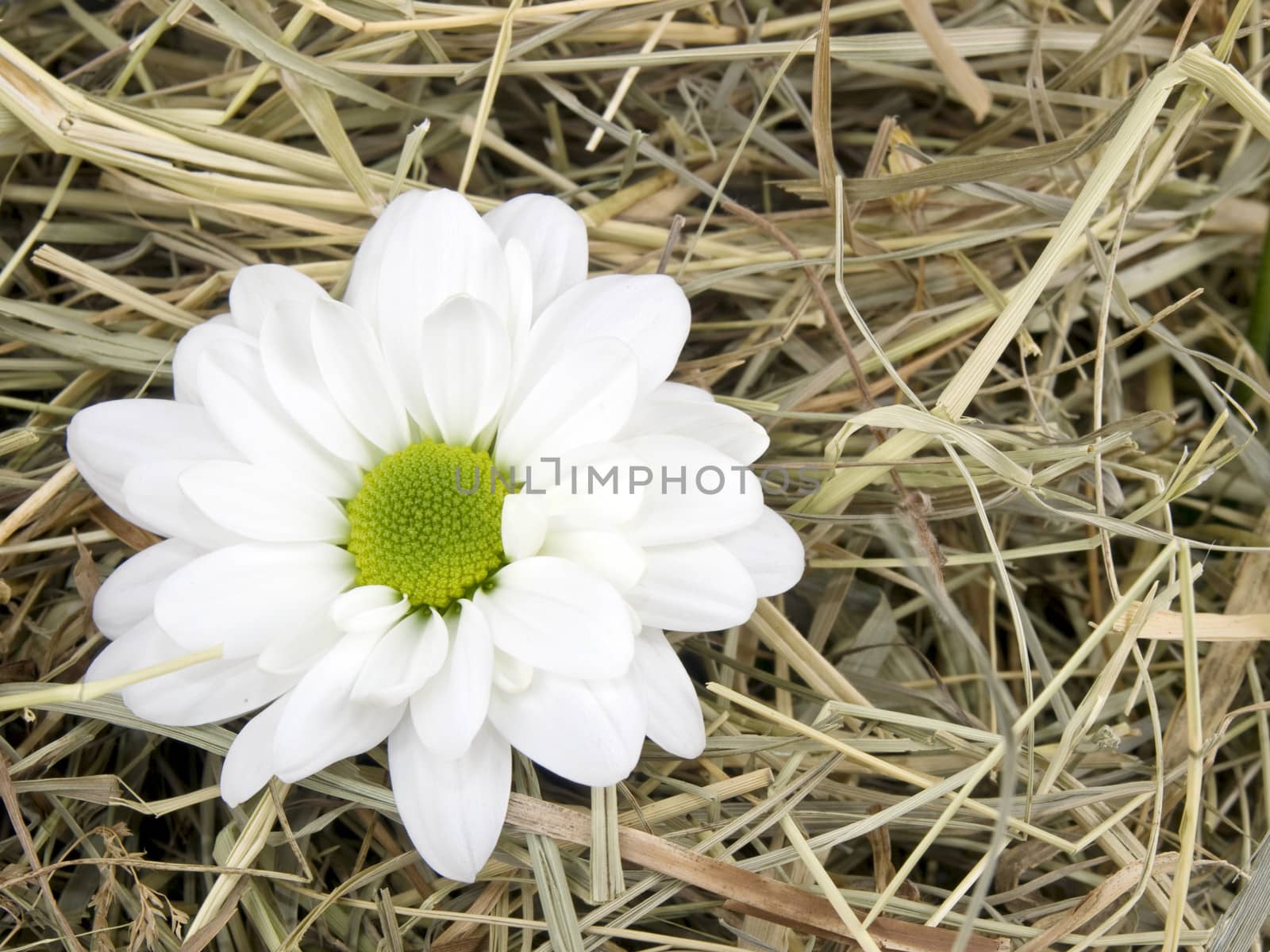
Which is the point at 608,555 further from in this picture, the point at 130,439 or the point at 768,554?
the point at 130,439

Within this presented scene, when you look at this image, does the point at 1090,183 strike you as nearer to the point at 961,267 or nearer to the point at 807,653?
the point at 961,267

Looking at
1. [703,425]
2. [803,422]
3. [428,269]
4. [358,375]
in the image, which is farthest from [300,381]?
[803,422]

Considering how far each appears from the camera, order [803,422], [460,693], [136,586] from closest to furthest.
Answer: [460,693] → [136,586] → [803,422]

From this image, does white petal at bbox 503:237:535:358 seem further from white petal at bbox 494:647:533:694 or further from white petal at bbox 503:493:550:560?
white petal at bbox 494:647:533:694

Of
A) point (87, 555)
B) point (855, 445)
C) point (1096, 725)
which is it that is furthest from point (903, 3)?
point (87, 555)

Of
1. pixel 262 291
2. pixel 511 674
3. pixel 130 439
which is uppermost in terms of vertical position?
pixel 262 291

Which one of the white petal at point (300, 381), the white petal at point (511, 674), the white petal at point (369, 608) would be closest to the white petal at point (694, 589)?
the white petal at point (511, 674)

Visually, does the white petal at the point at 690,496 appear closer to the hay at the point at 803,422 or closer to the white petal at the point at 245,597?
the hay at the point at 803,422
